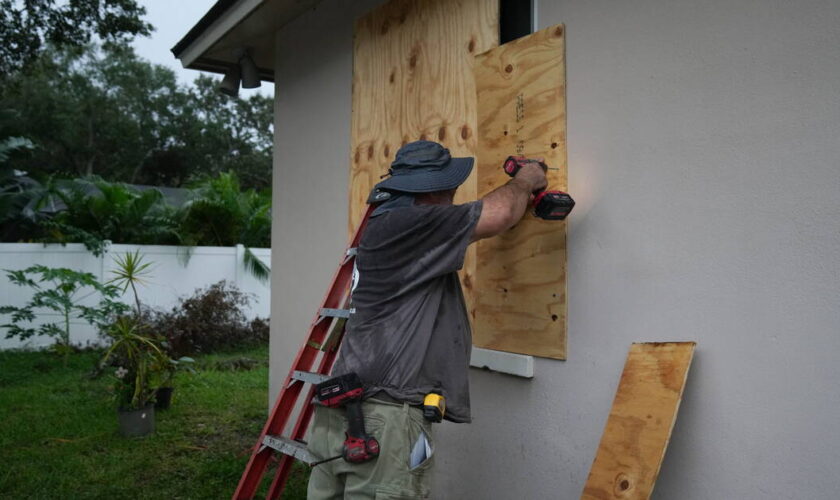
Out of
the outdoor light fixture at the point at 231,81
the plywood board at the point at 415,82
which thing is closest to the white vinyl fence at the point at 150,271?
the outdoor light fixture at the point at 231,81

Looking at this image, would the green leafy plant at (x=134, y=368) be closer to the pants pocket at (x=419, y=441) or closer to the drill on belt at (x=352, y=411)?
the drill on belt at (x=352, y=411)

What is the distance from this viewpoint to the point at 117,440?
638 centimetres

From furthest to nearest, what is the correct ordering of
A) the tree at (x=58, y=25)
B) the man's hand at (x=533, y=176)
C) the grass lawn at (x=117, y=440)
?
the tree at (x=58, y=25) → the grass lawn at (x=117, y=440) → the man's hand at (x=533, y=176)

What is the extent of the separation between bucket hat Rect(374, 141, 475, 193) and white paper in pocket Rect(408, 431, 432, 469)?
1.06m

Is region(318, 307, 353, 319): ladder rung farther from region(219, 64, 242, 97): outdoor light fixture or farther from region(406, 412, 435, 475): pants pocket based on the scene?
region(219, 64, 242, 97): outdoor light fixture

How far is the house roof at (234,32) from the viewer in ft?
18.5

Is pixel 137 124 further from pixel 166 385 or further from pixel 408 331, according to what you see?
pixel 408 331

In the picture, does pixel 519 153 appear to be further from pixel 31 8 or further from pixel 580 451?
pixel 31 8

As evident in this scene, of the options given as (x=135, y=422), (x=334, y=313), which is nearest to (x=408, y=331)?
(x=334, y=313)

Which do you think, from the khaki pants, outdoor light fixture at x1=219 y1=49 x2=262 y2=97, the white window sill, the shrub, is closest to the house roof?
outdoor light fixture at x1=219 y1=49 x2=262 y2=97

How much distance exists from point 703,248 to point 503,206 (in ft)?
2.67

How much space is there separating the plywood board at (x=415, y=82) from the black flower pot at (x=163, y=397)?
379cm

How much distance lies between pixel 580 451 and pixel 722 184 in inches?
53.5

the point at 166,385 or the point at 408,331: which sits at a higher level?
the point at 408,331
